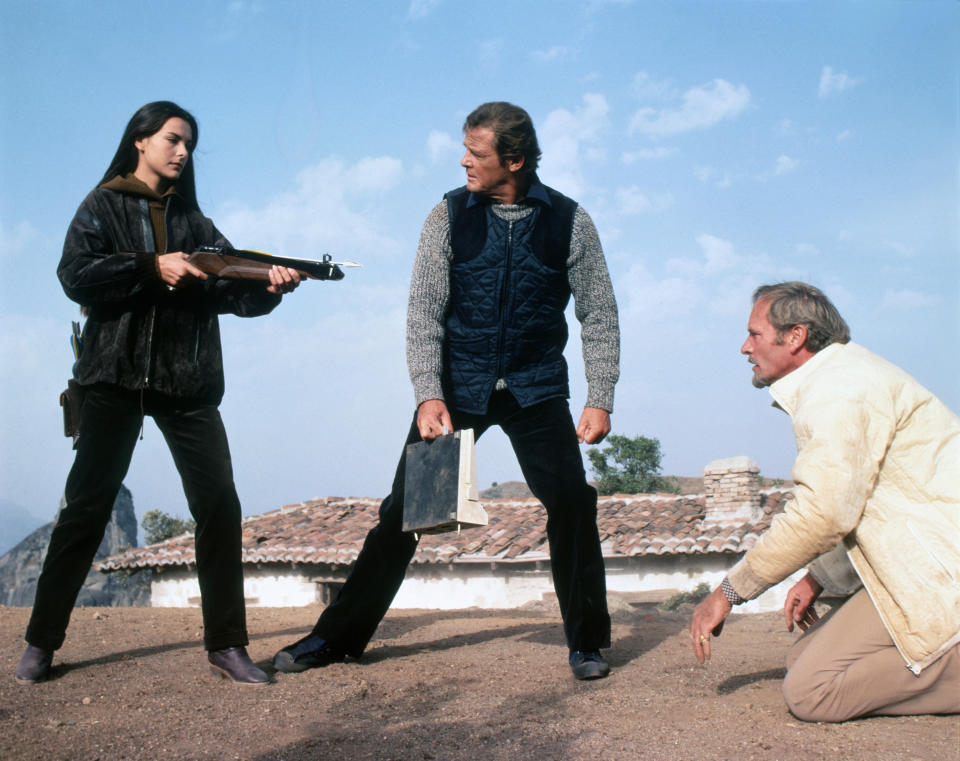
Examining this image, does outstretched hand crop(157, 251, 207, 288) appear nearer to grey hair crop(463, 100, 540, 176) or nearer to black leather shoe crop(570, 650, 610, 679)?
grey hair crop(463, 100, 540, 176)

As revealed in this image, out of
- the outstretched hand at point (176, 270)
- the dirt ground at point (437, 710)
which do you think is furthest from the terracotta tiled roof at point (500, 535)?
the outstretched hand at point (176, 270)

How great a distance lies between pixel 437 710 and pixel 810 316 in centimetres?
187

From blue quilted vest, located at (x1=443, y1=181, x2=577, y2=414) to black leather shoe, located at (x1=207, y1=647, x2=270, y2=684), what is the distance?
4.34ft

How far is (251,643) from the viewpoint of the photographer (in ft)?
15.0

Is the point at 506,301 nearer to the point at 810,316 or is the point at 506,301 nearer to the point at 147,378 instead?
the point at 810,316

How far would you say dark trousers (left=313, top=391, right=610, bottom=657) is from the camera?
3529mm

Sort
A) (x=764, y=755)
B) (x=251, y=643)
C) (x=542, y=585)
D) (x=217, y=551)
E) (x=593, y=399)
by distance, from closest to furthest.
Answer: (x=764, y=755) < (x=217, y=551) < (x=593, y=399) < (x=251, y=643) < (x=542, y=585)

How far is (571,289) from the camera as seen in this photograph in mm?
3844

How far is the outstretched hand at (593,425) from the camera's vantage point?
12.1ft

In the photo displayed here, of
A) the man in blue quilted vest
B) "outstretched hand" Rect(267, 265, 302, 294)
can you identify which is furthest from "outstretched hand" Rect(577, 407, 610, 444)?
"outstretched hand" Rect(267, 265, 302, 294)

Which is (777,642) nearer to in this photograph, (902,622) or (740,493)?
(902,622)

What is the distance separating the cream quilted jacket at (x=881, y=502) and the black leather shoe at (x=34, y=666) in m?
2.67

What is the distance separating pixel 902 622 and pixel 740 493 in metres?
15.7

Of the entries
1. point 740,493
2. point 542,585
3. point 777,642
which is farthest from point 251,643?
point 740,493
